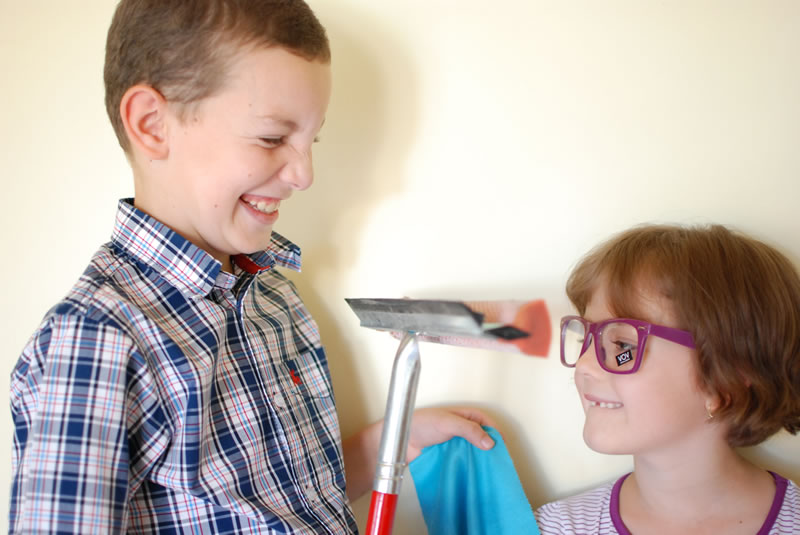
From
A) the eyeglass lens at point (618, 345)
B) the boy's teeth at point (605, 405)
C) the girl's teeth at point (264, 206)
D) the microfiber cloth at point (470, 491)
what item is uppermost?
the girl's teeth at point (264, 206)

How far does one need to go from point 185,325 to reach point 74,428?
17 cm

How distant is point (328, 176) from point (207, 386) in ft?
1.47

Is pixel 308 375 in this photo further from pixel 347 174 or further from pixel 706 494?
pixel 706 494

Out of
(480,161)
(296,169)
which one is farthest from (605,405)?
(296,169)

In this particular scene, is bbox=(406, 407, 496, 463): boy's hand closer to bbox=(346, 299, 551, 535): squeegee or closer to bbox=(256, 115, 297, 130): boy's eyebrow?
bbox=(346, 299, 551, 535): squeegee

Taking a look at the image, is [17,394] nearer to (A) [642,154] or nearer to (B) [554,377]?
(B) [554,377]

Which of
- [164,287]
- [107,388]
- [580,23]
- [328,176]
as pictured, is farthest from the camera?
[328,176]

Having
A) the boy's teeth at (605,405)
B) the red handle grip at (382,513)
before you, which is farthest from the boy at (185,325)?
the boy's teeth at (605,405)

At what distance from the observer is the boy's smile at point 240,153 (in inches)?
30.9

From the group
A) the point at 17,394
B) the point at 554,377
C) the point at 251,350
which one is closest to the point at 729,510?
the point at 554,377

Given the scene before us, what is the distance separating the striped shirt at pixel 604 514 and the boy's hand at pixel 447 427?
14 cm

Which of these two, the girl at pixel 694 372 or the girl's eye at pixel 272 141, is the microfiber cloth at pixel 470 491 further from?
the girl's eye at pixel 272 141

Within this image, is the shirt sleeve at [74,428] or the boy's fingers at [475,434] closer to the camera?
the shirt sleeve at [74,428]

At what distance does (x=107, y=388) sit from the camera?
2.26ft
